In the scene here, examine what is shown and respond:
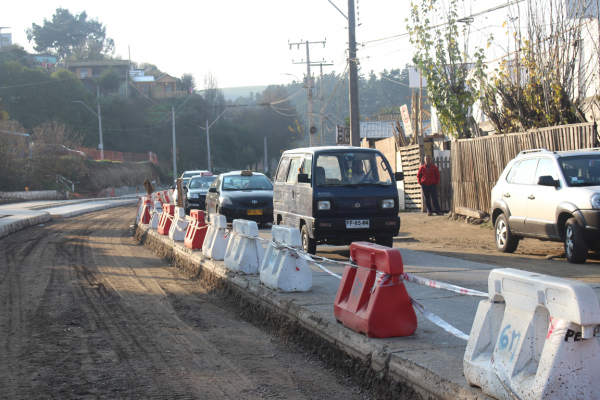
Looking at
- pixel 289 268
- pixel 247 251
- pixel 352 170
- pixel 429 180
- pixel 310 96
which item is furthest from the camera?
pixel 310 96

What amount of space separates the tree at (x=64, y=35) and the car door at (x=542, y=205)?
115 metres

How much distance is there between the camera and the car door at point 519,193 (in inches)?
398

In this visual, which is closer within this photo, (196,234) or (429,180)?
(196,234)

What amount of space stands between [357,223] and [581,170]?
3695 millimetres

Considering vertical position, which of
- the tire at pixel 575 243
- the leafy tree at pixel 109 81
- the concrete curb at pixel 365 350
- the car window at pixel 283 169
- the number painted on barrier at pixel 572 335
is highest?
the leafy tree at pixel 109 81

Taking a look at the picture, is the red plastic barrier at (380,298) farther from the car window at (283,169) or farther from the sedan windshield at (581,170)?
the car window at (283,169)

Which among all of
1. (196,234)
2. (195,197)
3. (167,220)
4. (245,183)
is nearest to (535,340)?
(196,234)

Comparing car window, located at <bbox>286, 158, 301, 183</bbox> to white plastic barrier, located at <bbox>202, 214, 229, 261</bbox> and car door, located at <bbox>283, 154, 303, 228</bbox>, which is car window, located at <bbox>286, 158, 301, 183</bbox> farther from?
white plastic barrier, located at <bbox>202, 214, 229, 261</bbox>

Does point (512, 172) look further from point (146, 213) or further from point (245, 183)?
point (146, 213)

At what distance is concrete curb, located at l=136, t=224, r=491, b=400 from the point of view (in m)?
3.70

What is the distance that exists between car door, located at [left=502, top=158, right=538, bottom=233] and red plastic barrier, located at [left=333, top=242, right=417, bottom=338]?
242 inches

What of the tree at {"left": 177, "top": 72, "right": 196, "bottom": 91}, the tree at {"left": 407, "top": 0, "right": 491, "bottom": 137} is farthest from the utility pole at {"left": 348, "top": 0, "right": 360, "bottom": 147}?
the tree at {"left": 177, "top": 72, "right": 196, "bottom": 91}

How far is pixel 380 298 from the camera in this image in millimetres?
4613

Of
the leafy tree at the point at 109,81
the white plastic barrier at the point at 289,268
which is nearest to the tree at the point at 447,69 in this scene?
the white plastic barrier at the point at 289,268
